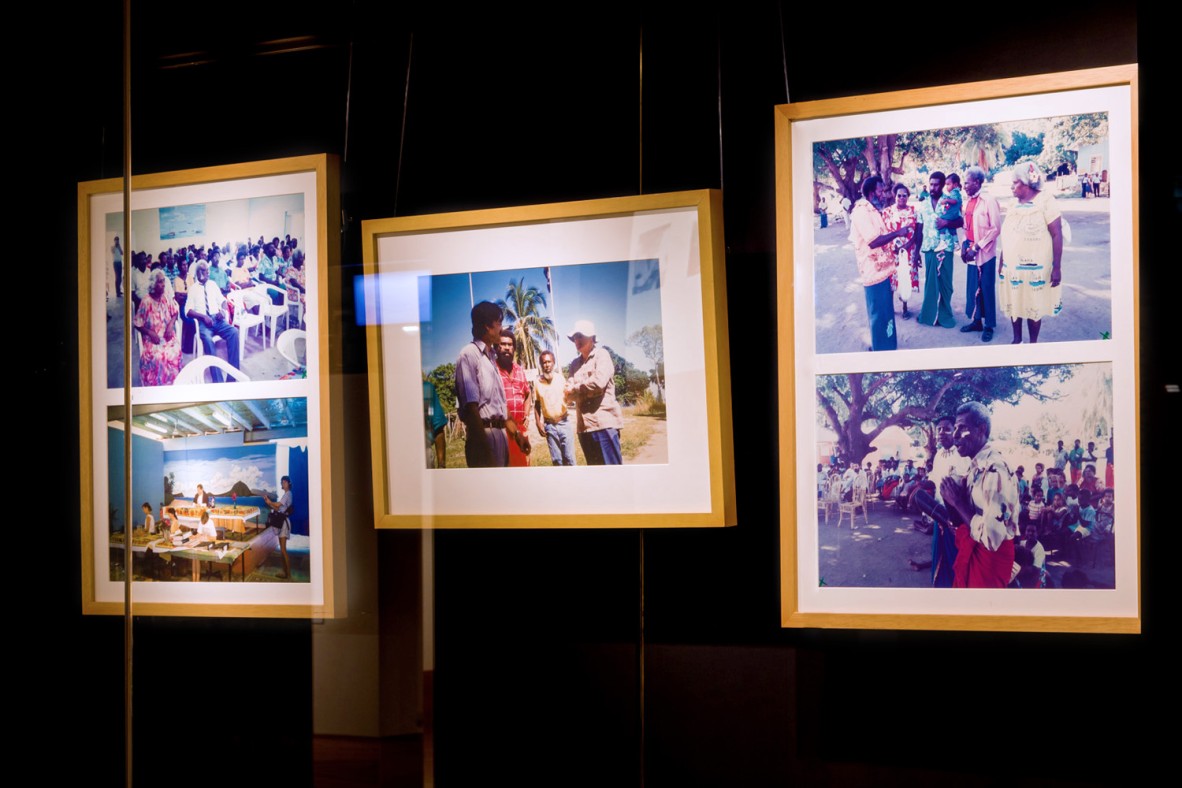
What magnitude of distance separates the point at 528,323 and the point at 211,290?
1.90 feet

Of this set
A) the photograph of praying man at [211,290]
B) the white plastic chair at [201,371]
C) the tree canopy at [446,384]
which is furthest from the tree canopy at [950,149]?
the white plastic chair at [201,371]

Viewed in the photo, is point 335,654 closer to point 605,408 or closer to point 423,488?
point 423,488

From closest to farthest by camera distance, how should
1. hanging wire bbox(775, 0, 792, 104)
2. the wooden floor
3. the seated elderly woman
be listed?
hanging wire bbox(775, 0, 792, 104) < the wooden floor < the seated elderly woman

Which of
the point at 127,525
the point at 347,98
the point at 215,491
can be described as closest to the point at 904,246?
the point at 347,98

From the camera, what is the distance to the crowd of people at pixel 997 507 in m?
1.26

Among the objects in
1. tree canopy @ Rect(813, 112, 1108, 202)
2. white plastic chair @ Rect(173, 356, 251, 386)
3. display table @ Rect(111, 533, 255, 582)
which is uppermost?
tree canopy @ Rect(813, 112, 1108, 202)

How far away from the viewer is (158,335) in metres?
1.63

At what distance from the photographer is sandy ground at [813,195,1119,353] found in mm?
1263

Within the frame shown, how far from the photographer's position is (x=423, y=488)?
4.82 feet

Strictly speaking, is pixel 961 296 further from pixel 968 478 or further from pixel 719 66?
pixel 719 66

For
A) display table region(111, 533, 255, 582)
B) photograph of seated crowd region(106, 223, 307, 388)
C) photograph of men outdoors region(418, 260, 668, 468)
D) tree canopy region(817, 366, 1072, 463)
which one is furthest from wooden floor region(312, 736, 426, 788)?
tree canopy region(817, 366, 1072, 463)

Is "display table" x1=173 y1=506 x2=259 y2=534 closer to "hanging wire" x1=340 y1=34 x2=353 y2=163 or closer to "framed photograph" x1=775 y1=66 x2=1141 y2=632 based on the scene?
"hanging wire" x1=340 y1=34 x2=353 y2=163

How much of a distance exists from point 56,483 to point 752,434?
123 cm

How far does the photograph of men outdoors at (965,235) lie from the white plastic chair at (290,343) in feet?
2.69
